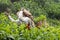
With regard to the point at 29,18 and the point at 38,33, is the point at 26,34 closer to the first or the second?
the point at 38,33

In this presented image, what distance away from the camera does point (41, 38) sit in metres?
3.97

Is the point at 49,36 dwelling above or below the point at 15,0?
above

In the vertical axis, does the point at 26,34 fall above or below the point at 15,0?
above

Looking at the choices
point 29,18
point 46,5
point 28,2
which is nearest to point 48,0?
point 46,5

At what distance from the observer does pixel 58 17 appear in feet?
49.6

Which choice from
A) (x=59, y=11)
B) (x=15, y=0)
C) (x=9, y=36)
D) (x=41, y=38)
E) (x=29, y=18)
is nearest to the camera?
(x=9, y=36)

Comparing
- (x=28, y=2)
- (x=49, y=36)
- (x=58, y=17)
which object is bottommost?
(x=58, y=17)

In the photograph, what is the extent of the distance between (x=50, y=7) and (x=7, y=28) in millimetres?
11892

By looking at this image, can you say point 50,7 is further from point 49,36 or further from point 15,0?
point 49,36

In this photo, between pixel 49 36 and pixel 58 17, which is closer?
pixel 49 36

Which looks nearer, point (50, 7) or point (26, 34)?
point (26, 34)

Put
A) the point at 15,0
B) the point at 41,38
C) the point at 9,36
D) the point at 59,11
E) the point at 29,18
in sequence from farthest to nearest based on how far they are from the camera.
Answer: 1. the point at 59,11
2. the point at 15,0
3. the point at 29,18
4. the point at 41,38
5. the point at 9,36

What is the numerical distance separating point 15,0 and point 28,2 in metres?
0.69

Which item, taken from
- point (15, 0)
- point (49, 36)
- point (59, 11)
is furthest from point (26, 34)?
point (59, 11)
